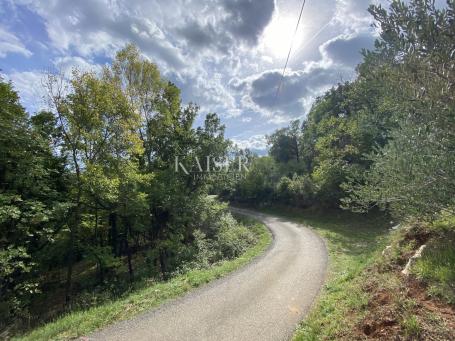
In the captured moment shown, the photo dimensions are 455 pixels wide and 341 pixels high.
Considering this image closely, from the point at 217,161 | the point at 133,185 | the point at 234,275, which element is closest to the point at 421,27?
the point at 234,275

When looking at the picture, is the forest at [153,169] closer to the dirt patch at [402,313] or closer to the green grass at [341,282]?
the dirt patch at [402,313]

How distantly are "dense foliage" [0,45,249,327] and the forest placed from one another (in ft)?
0.27

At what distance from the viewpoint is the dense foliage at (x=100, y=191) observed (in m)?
11.8

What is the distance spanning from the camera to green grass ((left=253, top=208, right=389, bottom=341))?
5852 mm

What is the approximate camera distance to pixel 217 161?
76.4 ft

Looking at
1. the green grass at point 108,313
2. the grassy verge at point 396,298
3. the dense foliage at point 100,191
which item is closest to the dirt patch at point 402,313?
the grassy verge at point 396,298

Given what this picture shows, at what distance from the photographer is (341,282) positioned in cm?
888

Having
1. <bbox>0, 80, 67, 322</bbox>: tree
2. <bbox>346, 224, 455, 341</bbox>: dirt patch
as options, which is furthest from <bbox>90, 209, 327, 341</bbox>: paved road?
<bbox>0, 80, 67, 322</bbox>: tree

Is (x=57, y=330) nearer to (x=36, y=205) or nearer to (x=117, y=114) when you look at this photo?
(x=36, y=205)

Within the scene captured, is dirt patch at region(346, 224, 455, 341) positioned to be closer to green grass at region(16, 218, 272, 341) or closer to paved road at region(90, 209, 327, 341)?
paved road at region(90, 209, 327, 341)

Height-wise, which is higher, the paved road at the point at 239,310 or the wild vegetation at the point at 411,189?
the wild vegetation at the point at 411,189

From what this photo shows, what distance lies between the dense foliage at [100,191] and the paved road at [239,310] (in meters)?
5.44

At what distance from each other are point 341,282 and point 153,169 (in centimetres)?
1479

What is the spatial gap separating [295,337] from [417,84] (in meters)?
5.77
